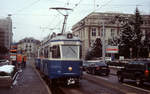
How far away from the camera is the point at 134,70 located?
1767 cm

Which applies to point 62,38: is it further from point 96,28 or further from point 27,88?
point 96,28

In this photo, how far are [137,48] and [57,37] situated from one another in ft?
138

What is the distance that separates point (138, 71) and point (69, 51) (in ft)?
16.6

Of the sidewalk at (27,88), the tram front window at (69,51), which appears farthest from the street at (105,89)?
the tram front window at (69,51)

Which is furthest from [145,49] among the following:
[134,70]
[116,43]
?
[134,70]

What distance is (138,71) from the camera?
1720 centimetres

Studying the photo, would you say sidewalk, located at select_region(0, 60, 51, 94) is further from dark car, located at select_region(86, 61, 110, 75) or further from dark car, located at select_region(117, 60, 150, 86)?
dark car, located at select_region(86, 61, 110, 75)

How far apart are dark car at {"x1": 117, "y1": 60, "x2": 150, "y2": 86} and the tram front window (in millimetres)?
4481

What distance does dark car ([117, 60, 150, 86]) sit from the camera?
16422 millimetres

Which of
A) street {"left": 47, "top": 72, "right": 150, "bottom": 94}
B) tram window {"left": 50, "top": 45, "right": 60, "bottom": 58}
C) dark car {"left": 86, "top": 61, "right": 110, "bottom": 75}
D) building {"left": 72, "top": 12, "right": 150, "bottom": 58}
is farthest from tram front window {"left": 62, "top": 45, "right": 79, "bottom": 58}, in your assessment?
building {"left": 72, "top": 12, "right": 150, "bottom": 58}

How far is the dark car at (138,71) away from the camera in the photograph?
16422 millimetres

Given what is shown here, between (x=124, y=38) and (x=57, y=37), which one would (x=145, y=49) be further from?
(x=57, y=37)

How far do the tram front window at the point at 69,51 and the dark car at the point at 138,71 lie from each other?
14.7 feet

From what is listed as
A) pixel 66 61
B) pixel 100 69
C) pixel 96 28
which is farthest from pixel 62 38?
pixel 96 28
